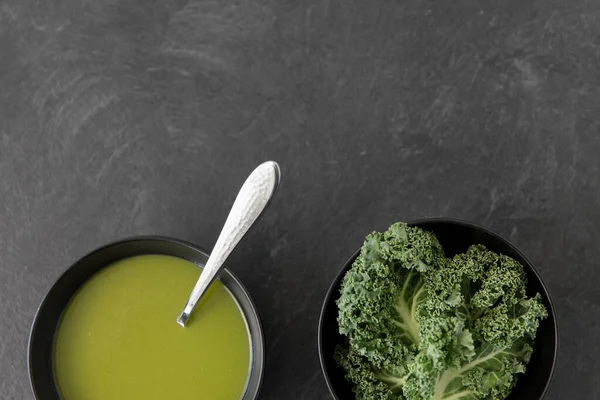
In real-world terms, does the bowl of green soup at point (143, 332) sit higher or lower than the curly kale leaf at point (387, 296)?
lower

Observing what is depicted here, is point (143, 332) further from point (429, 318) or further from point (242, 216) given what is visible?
point (429, 318)

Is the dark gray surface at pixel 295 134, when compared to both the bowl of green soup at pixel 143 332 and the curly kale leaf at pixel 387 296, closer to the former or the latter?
the bowl of green soup at pixel 143 332

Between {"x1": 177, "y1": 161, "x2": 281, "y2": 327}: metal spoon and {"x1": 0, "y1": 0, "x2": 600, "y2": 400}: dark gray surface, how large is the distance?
0.61ft

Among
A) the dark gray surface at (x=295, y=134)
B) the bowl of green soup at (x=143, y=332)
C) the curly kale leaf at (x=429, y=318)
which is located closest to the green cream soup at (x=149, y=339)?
the bowl of green soup at (x=143, y=332)

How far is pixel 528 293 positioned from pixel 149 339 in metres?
0.87

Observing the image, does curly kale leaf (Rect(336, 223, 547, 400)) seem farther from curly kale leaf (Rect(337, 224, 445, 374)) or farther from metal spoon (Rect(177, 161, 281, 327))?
metal spoon (Rect(177, 161, 281, 327))

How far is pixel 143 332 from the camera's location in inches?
70.3

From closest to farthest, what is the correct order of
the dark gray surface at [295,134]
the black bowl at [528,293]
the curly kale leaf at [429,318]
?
1. the curly kale leaf at [429,318]
2. the black bowl at [528,293]
3. the dark gray surface at [295,134]

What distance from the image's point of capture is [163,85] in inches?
77.7

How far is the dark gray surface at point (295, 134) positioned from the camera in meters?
1.90

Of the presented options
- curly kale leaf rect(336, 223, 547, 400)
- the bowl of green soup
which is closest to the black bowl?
curly kale leaf rect(336, 223, 547, 400)

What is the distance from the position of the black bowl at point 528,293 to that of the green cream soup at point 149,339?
0.20 m

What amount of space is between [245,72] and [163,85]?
21 centimetres

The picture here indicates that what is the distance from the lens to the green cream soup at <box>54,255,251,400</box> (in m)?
1.77
